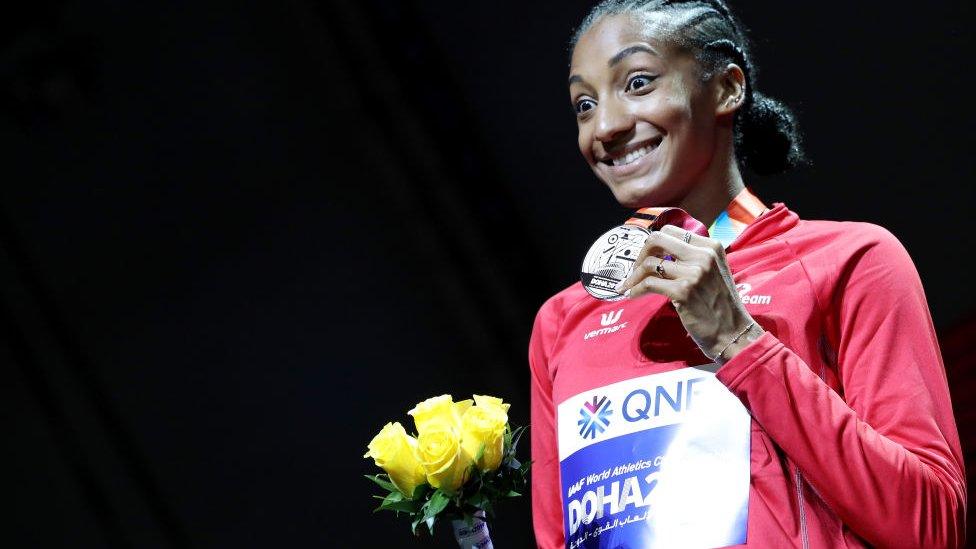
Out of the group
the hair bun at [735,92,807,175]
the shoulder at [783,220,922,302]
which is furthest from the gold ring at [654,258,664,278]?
the hair bun at [735,92,807,175]

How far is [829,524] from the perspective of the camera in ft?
4.87

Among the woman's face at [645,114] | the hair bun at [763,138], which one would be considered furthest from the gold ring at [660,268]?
the hair bun at [763,138]

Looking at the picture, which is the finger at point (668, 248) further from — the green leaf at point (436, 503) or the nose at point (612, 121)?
the green leaf at point (436, 503)

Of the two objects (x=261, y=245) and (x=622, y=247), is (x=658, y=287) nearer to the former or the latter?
(x=622, y=247)

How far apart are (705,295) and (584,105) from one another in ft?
1.86

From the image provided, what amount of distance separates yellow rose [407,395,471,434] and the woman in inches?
6.4

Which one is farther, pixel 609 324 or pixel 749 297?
pixel 609 324

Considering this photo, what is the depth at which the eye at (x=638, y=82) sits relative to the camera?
1.83m

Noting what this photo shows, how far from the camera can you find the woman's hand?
1464 mm

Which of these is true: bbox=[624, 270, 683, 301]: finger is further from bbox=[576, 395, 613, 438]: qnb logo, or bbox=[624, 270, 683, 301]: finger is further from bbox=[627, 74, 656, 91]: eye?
bbox=[627, 74, 656, 91]: eye

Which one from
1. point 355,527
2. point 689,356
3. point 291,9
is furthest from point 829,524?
point 291,9

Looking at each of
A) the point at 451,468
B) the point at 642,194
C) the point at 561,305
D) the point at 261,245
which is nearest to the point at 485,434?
the point at 451,468

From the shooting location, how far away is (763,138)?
2.02 metres

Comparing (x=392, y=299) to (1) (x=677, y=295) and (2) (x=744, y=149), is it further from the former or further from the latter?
(1) (x=677, y=295)
